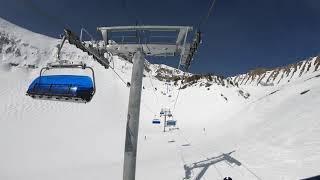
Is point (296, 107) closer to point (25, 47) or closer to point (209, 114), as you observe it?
point (209, 114)

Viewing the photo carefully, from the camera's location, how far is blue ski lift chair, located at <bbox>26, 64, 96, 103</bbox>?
1118cm

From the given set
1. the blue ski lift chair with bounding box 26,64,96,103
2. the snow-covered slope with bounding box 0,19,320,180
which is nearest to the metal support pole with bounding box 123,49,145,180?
the blue ski lift chair with bounding box 26,64,96,103

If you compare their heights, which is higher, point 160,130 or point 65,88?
point 65,88

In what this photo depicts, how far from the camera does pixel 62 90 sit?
11.6 meters

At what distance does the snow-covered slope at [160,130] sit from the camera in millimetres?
19344

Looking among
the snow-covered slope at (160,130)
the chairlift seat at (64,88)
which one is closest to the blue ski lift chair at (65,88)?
the chairlift seat at (64,88)

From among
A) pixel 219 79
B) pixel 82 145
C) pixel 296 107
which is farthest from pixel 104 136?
pixel 219 79

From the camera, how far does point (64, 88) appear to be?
1158cm

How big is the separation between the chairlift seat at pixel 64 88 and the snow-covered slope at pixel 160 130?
9414mm

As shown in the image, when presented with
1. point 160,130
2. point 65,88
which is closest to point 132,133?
point 65,88

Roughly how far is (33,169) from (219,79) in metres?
72.9

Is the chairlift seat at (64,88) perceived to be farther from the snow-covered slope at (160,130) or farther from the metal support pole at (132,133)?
the snow-covered slope at (160,130)

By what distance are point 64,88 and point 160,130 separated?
160 feet

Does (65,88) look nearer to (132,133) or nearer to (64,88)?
→ (64,88)
